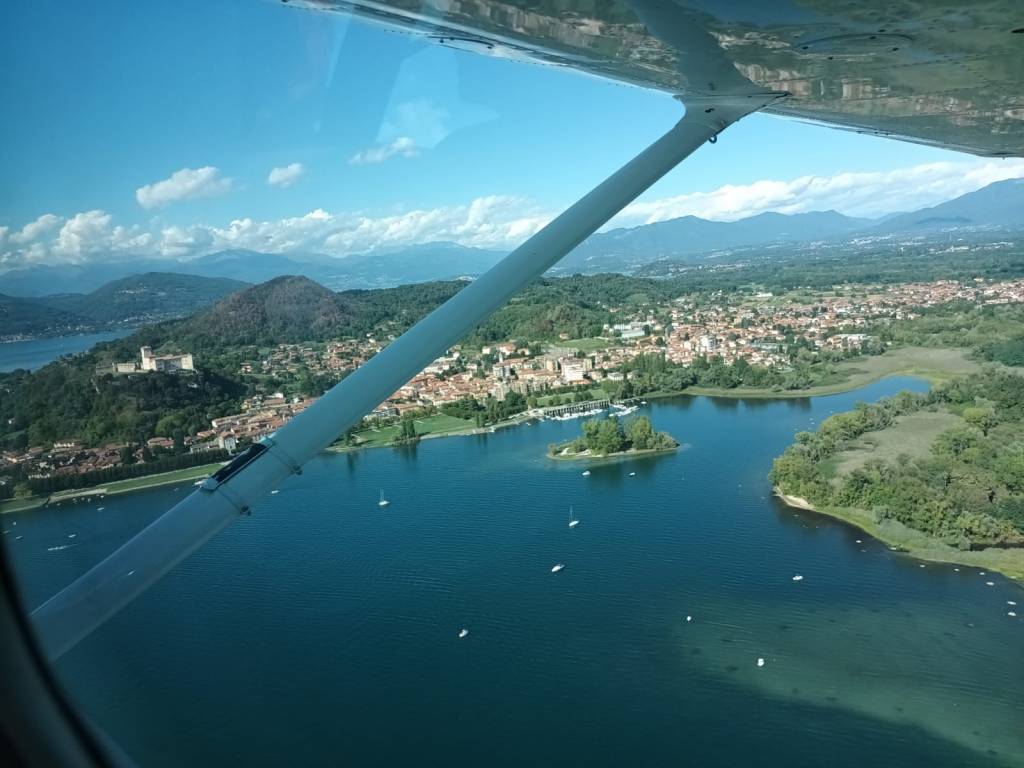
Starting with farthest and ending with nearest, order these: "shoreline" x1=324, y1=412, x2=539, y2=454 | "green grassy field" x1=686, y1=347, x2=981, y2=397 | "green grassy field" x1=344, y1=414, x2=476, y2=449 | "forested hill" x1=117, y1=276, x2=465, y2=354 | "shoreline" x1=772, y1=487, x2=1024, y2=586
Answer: "green grassy field" x1=686, y1=347, x2=981, y2=397
"shoreline" x1=772, y1=487, x2=1024, y2=586
"green grassy field" x1=344, y1=414, x2=476, y2=449
"shoreline" x1=324, y1=412, x2=539, y2=454
"forested hill" x1=117, y1=276, x2=465, y2=354

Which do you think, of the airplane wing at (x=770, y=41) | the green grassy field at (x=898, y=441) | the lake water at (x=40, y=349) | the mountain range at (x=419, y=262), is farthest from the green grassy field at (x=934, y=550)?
the lake water at (x=40, y=349)

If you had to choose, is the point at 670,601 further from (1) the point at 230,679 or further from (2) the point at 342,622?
(1) the point at 230,679

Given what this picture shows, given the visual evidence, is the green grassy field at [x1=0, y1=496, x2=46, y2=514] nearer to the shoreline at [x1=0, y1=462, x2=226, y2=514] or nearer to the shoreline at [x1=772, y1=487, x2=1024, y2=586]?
the shoreline at [x1=0, y1=462, x2=226, y2=514]

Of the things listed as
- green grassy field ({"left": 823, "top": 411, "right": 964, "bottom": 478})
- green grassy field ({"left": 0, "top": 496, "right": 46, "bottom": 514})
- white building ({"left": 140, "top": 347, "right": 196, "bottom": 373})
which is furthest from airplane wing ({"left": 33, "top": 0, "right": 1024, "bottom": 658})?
green grassy field ({"left": 823, "top": 411, "right": 964, "bottom": 478})

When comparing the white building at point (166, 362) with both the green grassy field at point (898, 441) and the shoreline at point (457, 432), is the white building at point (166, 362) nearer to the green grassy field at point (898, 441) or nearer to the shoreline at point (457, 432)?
the shoreline at point (457, 432)

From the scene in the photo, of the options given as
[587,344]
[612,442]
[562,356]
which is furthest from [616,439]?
[587,344]
